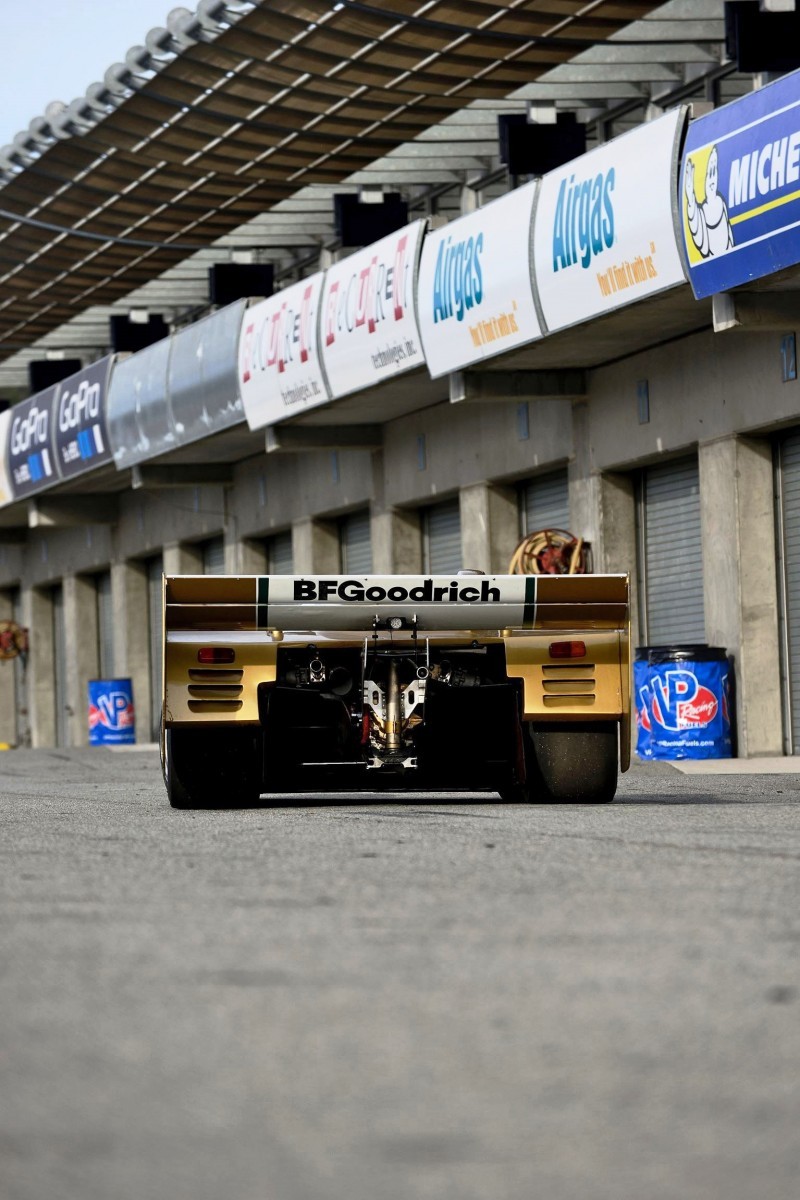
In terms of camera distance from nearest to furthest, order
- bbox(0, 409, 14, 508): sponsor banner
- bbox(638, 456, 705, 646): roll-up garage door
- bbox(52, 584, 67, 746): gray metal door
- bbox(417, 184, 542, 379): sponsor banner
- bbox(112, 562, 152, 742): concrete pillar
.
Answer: bbox(417, 184, 542, 379): sponsor banner, bbox(638, 456, 705, 646): roll-up garage door, bbox(0, 409, 14, 508): sponsor banner, bbox(112, 562, 152, 742): concrete pillar, bbox(52, 584, 67, 746): gray metal door

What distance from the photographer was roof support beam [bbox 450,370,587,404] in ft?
82.7

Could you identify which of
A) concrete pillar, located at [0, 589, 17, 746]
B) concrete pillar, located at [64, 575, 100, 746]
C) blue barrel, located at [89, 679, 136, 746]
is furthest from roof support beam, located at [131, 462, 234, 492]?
concrete pillar, located at [0, 589, 17, 746]

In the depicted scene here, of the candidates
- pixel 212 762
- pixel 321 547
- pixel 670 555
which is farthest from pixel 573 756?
pixel 321 547

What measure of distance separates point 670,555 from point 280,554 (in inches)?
499

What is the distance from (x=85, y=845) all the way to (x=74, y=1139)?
22.4 feet

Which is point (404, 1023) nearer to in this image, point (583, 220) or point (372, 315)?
point (583, 220)

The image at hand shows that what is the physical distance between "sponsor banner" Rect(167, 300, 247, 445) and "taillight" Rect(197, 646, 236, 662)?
54.1 feet

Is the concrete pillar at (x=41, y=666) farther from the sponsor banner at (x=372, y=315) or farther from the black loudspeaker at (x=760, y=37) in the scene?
the black loudspeaker at (x=760, y=37)

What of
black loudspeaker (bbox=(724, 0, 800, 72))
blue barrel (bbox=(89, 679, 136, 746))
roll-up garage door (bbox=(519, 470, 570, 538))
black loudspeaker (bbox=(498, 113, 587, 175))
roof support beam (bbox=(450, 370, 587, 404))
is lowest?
blue barrel (bbox=(89, 679, 136, 746))

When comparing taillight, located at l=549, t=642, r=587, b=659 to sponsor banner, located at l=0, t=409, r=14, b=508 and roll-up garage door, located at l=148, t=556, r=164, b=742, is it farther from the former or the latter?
sponsor banner, located at l=0, t=409, r=14, b=508

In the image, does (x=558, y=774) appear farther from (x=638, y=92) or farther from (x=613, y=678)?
(x=638, y=92)

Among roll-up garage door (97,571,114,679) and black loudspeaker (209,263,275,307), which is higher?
black loudspeaker (209,263,275,307)

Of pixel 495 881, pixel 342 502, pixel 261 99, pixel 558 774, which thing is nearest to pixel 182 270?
pixel 342 502

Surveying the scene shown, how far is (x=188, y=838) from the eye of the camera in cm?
1130
